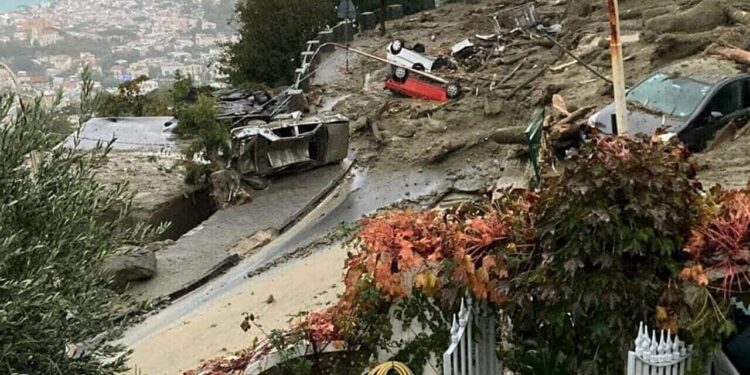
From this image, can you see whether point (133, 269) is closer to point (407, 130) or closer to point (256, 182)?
point (256, 182)

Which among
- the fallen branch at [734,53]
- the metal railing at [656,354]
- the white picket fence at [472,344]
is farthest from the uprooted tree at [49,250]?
the fallen branch at [734,53]

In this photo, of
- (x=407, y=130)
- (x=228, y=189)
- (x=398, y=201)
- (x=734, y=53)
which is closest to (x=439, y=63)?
(x=407, y=130)

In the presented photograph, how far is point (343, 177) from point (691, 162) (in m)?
13.5

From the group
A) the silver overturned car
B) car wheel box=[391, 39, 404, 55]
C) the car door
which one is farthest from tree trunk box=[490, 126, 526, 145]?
car wheel box=[391, 39, 404, 55]

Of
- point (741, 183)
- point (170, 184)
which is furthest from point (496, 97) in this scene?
point (741, 183)

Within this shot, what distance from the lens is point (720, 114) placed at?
14.1 m

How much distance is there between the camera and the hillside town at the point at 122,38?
26613mm

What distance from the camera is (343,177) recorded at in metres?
19.3

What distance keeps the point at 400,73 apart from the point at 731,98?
10190mm

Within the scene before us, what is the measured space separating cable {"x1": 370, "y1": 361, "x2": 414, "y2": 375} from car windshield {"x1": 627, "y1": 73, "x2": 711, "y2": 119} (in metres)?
8.85

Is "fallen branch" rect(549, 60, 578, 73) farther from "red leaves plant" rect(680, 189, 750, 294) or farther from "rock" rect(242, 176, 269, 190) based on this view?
"red leaves plant" rect(680, 189, 750, 294)

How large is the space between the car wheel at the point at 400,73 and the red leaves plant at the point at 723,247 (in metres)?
17.1

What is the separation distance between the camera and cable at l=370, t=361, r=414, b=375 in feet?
21.8

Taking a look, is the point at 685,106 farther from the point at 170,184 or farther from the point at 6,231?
the point at 170,184
